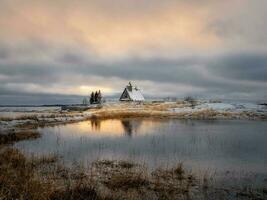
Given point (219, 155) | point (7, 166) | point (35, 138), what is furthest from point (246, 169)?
point (35, 138)

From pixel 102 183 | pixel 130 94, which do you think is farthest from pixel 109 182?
pixel 130 94

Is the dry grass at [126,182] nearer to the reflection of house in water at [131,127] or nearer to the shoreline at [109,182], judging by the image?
the shoreline at [109,182]

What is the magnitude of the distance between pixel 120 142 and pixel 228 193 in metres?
16.1

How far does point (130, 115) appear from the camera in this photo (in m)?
72.0

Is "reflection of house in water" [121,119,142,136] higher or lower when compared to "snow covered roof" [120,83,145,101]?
lower

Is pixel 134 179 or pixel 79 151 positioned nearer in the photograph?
pixel 134 179

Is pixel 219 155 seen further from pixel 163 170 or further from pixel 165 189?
pixel 165 189

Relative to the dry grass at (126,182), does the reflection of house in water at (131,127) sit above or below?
below

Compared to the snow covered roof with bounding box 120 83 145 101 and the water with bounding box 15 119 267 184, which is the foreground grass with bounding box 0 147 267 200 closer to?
the water with bounding box 15 119 267 184

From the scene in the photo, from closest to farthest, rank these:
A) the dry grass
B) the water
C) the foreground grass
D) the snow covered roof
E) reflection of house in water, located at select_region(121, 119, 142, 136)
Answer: the foreground grass < the dry grass < the water < reflection of house in water, located at select_region(121, 119, 142, 136) < the snow covered roof

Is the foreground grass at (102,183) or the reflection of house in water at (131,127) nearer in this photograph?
the foreground grass at (102,183)

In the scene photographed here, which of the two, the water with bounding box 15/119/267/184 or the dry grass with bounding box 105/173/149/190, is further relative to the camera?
the water with bounding box 15/119/267/184

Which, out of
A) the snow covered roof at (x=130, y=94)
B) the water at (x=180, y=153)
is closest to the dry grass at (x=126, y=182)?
the water at (x=180, y=153)

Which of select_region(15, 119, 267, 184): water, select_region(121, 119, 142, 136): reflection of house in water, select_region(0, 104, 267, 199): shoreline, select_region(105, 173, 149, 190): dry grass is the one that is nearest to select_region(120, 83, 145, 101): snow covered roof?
select_region(121, 119, 142, 136): reflection of house in water
